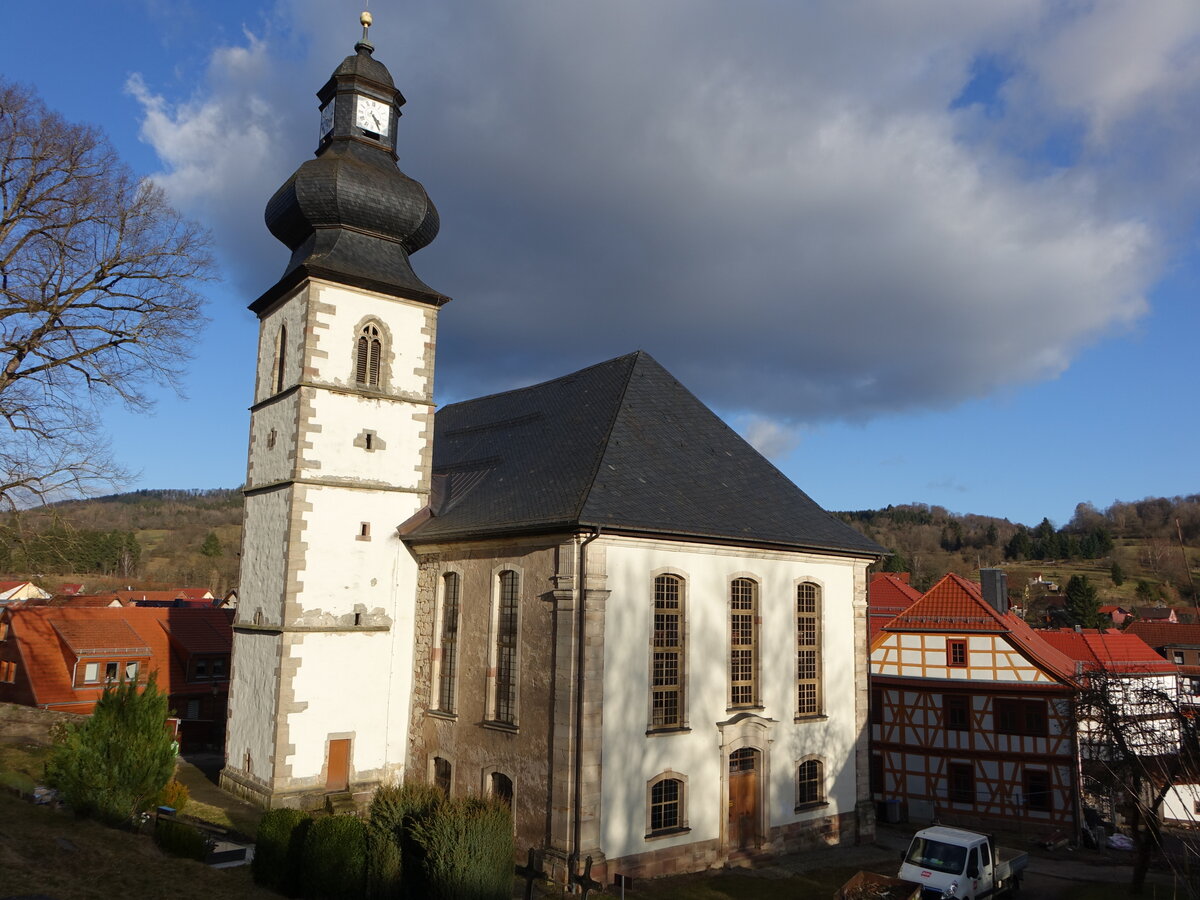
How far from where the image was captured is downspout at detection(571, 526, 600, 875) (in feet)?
49.9

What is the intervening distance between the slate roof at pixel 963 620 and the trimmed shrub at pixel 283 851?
19.9 meters

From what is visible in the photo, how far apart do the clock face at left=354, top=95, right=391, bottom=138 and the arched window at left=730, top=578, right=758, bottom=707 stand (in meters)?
14.5

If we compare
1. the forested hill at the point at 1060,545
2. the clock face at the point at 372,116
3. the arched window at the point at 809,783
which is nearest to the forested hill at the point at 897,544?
the forested hill at the point at 1060,545

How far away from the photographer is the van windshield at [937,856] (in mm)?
15719

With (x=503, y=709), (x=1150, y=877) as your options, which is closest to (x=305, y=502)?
(x=503, y=709)

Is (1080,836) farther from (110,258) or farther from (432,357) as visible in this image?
(110,258)

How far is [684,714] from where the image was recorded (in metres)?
17.1

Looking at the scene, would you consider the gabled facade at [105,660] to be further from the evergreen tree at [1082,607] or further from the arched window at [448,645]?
the evergreen tree at [1082,607]

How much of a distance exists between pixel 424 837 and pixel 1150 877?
16.6 metres

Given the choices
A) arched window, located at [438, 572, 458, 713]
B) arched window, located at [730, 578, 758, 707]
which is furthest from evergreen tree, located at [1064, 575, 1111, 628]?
arched window, located at [438, 572, 458, 713]

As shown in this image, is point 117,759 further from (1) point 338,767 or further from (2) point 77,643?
(2) point 77,643

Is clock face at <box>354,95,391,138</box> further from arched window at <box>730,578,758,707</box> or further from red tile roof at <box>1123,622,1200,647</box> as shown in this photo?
red tile roof at <box>1123,622,1200,647</box>

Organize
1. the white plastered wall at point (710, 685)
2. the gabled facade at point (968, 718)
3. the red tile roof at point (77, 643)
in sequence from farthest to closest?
the red tile roof at point (77, 643) → the gabled facade at point (968, 718) → the white plastered wall at point (710, 685)

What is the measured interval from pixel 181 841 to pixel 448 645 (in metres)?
6.43
